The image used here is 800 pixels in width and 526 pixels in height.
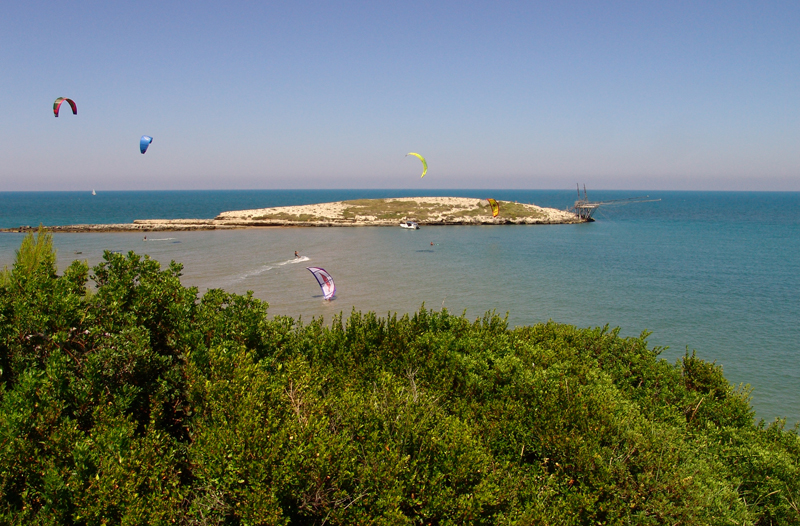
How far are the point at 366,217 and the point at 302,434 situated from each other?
8205 centimetres

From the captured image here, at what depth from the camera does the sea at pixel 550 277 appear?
2562 cm

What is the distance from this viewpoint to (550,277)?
42219 millimetres

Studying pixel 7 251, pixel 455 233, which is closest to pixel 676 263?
pixel 455 233

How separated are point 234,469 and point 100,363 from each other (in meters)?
3.46

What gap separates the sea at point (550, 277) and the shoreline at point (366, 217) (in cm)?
615

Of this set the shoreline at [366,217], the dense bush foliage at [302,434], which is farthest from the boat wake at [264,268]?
the shoreline at [366,217]

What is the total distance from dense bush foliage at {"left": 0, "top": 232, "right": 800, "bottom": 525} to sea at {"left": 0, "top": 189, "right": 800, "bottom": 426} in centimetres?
1017

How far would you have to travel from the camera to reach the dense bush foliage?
6.69m

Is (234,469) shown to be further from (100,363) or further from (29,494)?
(100,363)

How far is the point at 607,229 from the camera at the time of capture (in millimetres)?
84250

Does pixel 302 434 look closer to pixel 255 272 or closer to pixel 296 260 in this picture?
pixel 255 272

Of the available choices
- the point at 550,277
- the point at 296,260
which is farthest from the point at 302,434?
the point at 296,260

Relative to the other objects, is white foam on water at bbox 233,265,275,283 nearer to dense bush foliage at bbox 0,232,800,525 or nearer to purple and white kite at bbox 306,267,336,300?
purple and white kite at bbox 306,267,336,300

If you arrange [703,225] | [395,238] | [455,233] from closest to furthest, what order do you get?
[395,238] < [455,233] < [703,225]
